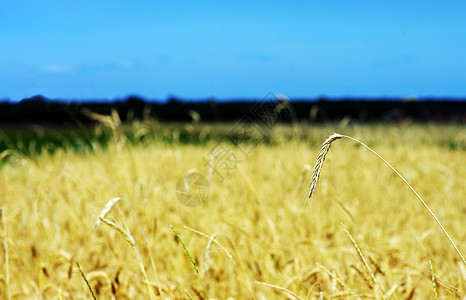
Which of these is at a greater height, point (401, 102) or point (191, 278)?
point (401, 102)

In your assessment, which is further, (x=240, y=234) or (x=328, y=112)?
(x=328, y=112)

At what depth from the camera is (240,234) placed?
215 centimetres

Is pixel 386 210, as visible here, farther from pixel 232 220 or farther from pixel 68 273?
pixel 68 273

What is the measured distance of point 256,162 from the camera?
4.89 m

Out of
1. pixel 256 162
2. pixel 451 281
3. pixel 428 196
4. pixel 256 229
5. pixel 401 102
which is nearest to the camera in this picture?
pixel 451 281

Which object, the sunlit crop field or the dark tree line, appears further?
the dark tree line

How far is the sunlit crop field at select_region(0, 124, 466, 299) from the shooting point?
1345mm

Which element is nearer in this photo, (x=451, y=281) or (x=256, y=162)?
(x=451, y=281)

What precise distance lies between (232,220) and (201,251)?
1.19ft

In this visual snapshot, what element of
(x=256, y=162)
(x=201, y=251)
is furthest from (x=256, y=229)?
(x=256, y=162)

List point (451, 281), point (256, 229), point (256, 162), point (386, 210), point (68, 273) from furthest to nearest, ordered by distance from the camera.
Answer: point (256, 162) < point (386, 210) < point (256, 229) < point (451, 281) < point (68, 273)

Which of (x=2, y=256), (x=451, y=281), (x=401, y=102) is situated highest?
(x=401, y=102)

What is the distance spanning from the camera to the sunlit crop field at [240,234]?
134 centimetres

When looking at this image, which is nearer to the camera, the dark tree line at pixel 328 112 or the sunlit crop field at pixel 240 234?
the sunlit crop field at pixel 240 234
